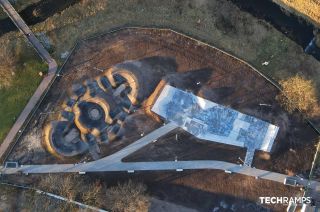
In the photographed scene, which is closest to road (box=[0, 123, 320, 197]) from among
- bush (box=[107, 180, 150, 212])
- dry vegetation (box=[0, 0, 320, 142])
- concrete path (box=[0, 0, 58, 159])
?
bush (box=[107, 180, 150, 212])

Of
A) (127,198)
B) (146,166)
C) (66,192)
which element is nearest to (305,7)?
(146,166)

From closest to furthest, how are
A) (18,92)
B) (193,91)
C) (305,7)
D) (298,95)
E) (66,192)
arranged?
(66,192), (18,92), (298,95), (193,91), (305,7)

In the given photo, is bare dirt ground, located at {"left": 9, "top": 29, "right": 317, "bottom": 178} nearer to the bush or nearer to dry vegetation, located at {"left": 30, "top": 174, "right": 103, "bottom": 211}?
dry vegetation, located at {"left": 30, "top": 174, "right": 103, "bottom": 211}

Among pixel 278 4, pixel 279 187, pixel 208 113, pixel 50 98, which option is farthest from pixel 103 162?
pixel 278 4

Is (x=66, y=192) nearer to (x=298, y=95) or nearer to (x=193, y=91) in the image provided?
Answer: (x=193, y=91)

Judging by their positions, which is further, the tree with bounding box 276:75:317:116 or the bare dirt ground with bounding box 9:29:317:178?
the tree with bounding box 276:75:317:116

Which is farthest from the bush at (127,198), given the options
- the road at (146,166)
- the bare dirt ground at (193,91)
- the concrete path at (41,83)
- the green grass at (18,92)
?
the green grass at (18,92)
